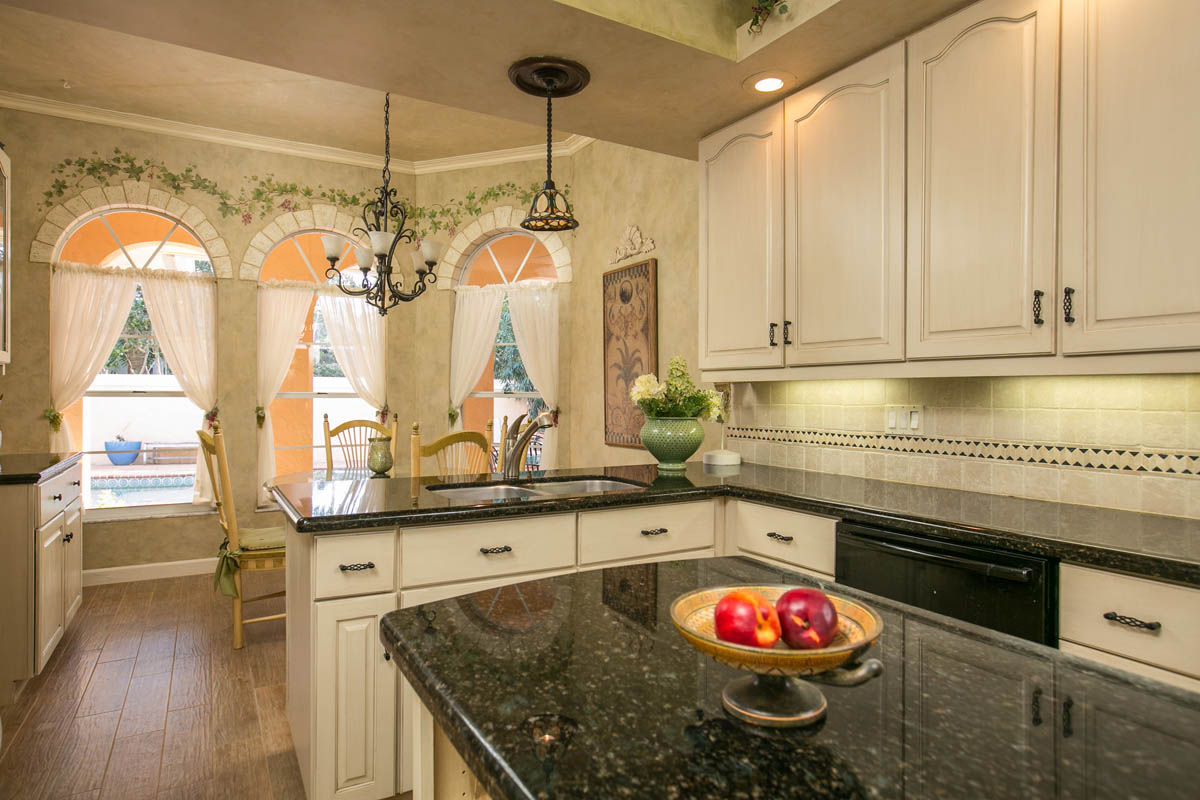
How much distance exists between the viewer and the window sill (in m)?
4.51

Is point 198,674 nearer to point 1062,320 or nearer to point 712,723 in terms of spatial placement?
point 712,723

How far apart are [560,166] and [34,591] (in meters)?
3.99

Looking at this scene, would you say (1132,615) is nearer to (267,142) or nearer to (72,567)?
(72,567)

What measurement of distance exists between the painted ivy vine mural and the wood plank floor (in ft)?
9.03

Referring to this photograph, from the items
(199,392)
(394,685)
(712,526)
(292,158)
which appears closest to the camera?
(394,685)

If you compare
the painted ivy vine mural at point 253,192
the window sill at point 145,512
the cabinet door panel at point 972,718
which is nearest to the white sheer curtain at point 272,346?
the window sill at point 145,512

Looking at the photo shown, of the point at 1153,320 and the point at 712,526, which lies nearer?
the point at 1153,320

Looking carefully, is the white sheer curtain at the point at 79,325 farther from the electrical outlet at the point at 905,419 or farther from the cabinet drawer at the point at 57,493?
the electrical outlet at the point at 905,419

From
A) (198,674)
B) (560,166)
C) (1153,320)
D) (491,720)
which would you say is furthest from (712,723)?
(560,166)

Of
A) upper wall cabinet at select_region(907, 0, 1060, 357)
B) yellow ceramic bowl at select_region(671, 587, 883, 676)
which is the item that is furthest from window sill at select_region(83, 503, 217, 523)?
yellow ceramic bowl at select_region(671, 587, 883, 676)

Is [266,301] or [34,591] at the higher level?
[266,301]

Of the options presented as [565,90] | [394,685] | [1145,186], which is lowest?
[394,685]

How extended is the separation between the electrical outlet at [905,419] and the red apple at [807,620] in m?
1.92

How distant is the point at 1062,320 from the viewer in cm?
179
